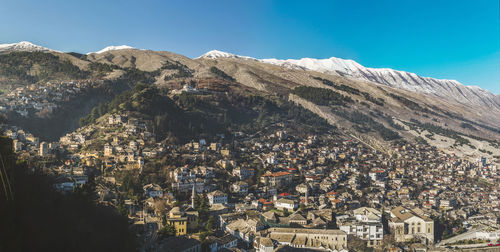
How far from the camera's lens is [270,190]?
41.1 m

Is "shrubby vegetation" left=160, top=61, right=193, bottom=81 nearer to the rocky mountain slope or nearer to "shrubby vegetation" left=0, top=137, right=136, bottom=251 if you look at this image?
the rocky mountain slope

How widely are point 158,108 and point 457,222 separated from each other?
1857 inches

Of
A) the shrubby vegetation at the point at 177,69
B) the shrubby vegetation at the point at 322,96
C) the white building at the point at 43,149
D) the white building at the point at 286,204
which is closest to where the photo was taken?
the white building at the point at 286,204

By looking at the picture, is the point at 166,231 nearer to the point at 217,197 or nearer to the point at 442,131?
the point at 217,197

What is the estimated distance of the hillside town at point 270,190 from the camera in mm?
27781

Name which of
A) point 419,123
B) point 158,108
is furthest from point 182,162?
point 419,123

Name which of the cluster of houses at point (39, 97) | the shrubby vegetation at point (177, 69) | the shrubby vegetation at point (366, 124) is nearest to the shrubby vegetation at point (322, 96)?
the shrubby vegetation at point (366, 124)

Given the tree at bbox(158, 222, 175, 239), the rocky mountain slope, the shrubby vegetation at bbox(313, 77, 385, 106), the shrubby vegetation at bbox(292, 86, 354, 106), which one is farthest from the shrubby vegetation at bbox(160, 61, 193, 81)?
the tree at bbox(158, 222, 175, 239)

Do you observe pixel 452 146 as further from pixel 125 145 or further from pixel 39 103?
pixel 39 103

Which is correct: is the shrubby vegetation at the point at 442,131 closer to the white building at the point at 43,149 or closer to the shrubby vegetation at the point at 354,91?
the shrubby vegetation at the point at 354,91

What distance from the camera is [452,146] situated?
75438 millimetres

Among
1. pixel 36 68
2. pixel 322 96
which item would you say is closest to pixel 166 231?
pixel 36 68

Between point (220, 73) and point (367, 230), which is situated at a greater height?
point (220, 73)

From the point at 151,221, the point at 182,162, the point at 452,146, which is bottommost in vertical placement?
the point at 151,221
